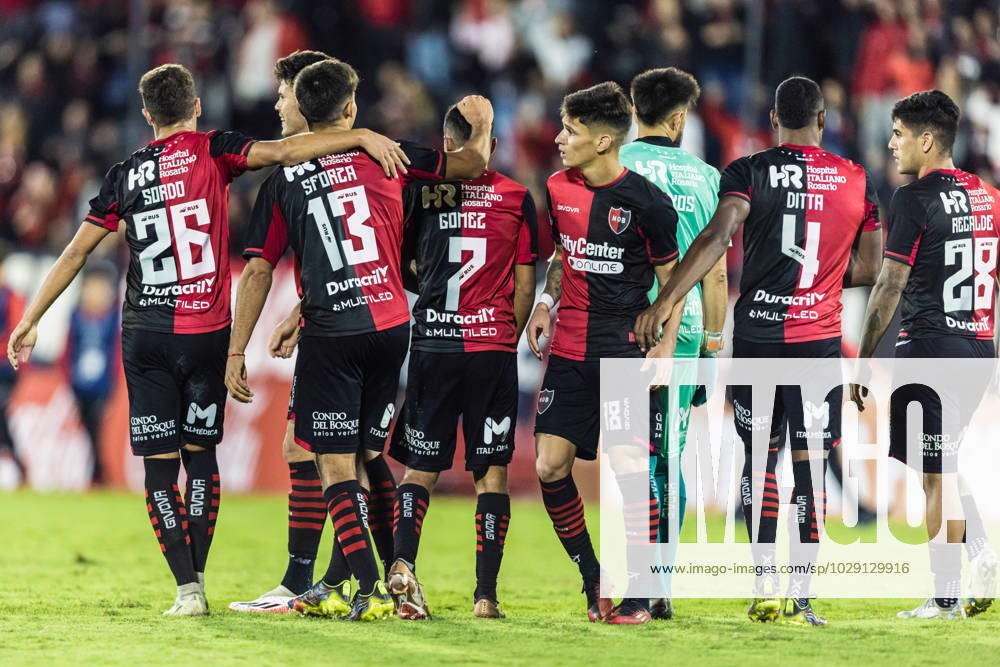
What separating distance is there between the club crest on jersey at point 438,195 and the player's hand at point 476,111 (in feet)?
1.04

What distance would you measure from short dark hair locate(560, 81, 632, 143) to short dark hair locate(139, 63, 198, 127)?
5.71ft

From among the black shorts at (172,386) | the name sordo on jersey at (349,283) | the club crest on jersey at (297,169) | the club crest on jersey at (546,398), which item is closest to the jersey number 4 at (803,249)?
the club crest on jersey at (546,398)

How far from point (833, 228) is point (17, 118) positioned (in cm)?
1215

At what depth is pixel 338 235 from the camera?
5.78 m

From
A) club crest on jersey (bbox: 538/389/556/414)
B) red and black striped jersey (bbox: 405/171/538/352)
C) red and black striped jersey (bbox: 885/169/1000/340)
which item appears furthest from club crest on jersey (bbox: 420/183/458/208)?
red and black striped jersey (bbox: 885/169/1000/340)

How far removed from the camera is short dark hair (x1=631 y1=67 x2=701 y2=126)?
20.5 ft

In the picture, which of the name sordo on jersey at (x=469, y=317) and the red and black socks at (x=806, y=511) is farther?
the name sordo on jersey at (x=469, y=317)

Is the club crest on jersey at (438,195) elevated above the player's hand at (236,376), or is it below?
above

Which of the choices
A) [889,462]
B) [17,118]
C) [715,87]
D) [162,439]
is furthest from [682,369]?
[17,118]

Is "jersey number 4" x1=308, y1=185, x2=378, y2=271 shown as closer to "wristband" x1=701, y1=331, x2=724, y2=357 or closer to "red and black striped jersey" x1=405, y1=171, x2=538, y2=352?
"red and black striped jersey" x1=405, y1=171, x2=538, y2=352

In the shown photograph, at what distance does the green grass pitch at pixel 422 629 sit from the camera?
494 centimetres

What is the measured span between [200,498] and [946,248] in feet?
12.2

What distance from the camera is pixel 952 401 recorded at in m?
6.28

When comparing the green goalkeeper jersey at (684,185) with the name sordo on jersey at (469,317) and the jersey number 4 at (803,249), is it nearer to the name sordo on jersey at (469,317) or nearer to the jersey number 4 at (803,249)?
the jersey number 4 at (803,249)
